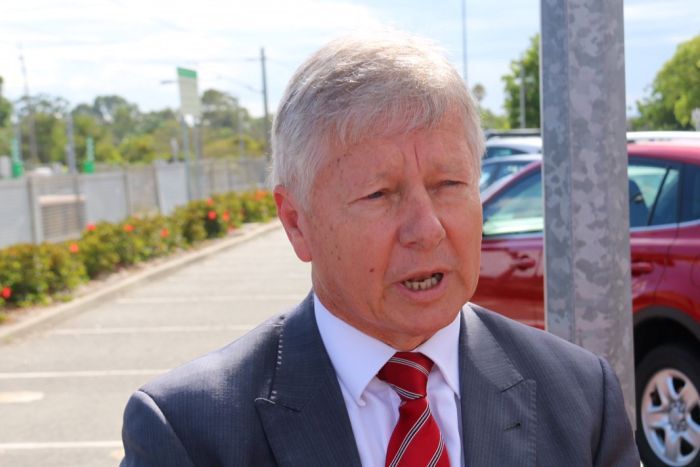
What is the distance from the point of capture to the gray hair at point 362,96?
1.72m

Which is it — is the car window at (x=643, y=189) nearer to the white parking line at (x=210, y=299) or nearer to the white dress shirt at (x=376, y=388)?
the white dress shirt at (x=376, y=388)

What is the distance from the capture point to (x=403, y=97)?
1727 millimetres

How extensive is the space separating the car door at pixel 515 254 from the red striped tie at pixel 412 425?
4646 mm

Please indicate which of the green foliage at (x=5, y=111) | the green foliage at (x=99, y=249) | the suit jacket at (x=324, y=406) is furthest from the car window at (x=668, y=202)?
the green foliage at (x=5, y=111)


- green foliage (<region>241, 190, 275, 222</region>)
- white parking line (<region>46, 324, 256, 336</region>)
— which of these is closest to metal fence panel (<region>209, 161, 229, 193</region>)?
green foliage (<region>241, 190, 275, 222</region>)

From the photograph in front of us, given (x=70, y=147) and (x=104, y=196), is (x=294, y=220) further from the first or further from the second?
(x=70, y=147)

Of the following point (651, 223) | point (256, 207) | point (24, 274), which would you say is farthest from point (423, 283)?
point (256, 207)

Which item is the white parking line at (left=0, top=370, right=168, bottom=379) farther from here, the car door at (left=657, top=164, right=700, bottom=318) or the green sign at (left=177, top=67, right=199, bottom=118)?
the green sign at (left=177, top=67, right=199, bottom=118)

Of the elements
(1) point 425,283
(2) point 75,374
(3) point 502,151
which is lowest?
(2) point 75,374

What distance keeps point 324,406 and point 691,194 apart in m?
4.59

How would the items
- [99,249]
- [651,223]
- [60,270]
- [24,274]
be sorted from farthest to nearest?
1. [99,249]
2. [60,270]
3. [24,274]
4. [651,223]

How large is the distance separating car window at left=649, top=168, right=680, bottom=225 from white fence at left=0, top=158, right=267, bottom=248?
919 centimetres

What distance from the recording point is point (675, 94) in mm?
6027

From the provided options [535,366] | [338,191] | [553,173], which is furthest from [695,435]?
[338,191]
